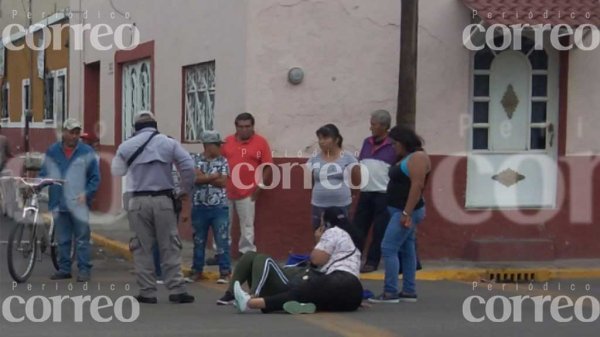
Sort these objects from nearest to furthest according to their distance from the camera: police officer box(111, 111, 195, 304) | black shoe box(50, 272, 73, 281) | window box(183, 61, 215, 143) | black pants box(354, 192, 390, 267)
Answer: police officer box(111, 111, 195, 304) → black shoe box(50, 272, 73, 281) → black pants box(354, 192, 390, 267) → window box(183, 61, 215, 143)

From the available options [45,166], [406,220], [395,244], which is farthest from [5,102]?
[406,220]

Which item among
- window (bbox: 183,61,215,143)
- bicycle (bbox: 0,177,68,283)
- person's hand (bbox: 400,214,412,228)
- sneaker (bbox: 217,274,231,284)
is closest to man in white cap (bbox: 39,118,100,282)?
bicycle (bbox: 0,177,68,283)

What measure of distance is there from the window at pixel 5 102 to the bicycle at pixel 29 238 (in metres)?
18.6

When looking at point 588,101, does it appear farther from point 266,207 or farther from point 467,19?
point 266,207

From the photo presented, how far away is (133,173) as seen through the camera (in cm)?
1089

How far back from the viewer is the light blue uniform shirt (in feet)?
35.6

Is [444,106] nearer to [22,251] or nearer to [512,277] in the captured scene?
[512,277]

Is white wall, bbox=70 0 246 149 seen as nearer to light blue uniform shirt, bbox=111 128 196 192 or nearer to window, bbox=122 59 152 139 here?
window, bbox=122 59 152 139

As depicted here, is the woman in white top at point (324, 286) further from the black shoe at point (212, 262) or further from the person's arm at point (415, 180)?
the black shoe at point (212, 262)

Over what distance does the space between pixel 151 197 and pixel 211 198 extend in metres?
1.65

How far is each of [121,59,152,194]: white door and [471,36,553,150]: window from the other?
578cm

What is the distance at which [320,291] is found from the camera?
10.3 m

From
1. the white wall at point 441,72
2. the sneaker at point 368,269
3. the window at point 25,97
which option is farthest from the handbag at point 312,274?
the window at point 25,97

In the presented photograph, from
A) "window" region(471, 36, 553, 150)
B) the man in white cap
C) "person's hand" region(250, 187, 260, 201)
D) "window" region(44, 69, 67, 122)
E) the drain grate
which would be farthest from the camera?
"window" region(44, 69, 67, 122)
